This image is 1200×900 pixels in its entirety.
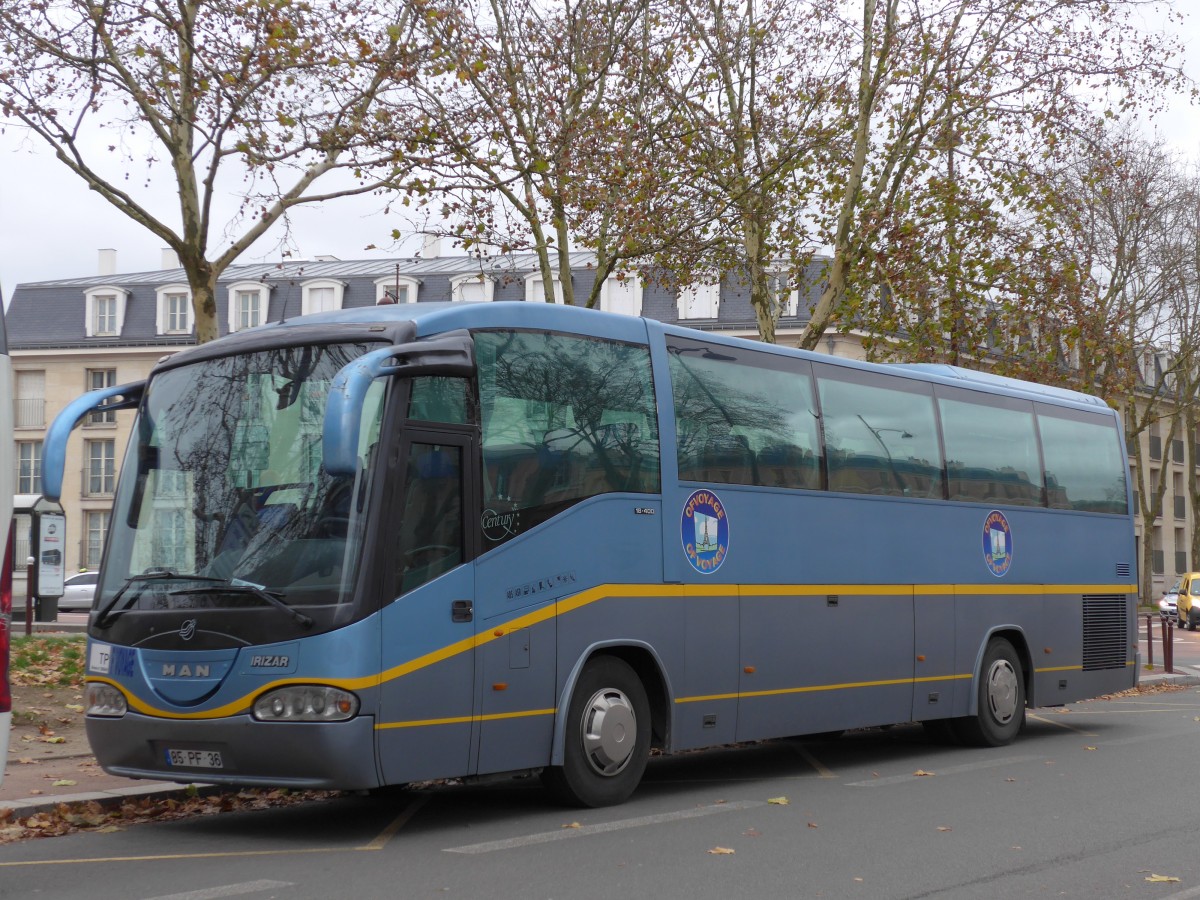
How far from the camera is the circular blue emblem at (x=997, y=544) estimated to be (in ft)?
49.0

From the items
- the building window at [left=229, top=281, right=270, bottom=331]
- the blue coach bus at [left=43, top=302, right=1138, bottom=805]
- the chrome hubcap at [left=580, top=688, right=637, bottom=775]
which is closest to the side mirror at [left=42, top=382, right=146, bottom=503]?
the blue coach bus at [left=43, top=302, right=1138, bottom=805]

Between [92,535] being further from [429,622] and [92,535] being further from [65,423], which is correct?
[429,622]

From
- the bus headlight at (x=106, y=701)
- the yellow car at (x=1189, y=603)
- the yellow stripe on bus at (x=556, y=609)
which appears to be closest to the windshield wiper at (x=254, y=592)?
the yellow stripe on bus at (x=556, y=609)

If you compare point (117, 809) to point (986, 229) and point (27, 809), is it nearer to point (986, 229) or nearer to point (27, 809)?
point (27, 809)

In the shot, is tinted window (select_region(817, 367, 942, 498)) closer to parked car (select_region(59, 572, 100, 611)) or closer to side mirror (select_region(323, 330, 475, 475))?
side mirror (select_region(323, 330, 475, 475))

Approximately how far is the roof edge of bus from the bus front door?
20.1 feet

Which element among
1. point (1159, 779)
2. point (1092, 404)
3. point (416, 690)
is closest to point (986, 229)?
A: point (1092, 404)

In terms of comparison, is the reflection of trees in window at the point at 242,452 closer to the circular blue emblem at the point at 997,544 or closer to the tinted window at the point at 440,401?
the tinted window at the point at 440,401

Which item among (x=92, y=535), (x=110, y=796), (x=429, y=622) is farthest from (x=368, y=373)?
(x=92, y=535)

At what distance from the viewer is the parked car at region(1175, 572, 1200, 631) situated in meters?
49.5

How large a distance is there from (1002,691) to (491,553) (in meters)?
7.36

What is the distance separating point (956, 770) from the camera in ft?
42.4

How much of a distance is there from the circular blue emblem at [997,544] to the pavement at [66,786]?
301 inches

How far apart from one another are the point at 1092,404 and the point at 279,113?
941 centimetres
